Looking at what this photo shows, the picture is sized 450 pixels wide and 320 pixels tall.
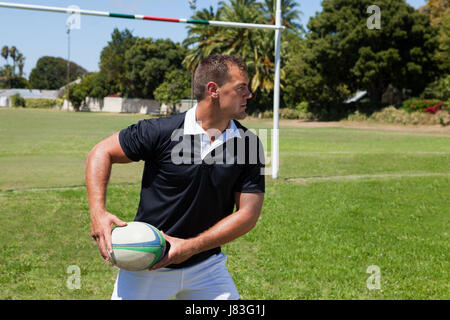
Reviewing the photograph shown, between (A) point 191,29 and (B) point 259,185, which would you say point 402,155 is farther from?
(A) point 191,29

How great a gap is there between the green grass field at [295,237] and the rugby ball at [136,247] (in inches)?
103

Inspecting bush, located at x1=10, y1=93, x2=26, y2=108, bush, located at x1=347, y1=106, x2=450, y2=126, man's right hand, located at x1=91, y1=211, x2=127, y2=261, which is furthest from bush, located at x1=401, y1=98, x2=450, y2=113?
bush, located at x1=10, y1=93, x2=26, y2=108

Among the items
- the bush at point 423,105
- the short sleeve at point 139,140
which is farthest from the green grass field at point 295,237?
the bush at point 423,105

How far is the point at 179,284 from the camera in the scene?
9.68 feet

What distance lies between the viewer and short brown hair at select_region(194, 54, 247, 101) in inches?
110

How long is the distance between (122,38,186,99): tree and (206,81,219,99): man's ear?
78.1 metres

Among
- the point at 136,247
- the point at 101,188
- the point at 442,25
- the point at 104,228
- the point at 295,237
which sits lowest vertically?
the point at 295,237

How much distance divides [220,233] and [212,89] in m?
0.84

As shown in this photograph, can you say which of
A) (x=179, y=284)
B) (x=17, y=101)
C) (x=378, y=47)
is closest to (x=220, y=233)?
(x=179, y=284)

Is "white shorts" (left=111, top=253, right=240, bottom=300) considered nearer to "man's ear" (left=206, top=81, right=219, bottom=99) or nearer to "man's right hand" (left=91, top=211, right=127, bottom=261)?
"man's right hand" (left=91, top=211, right=127, bottom=261)

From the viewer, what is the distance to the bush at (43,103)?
9606 centimetres

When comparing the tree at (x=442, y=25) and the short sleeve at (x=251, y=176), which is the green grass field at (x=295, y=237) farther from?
the tree at (x=442, y=25)

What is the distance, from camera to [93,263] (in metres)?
6.05

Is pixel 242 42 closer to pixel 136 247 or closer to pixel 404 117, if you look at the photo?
pixel 404 117
